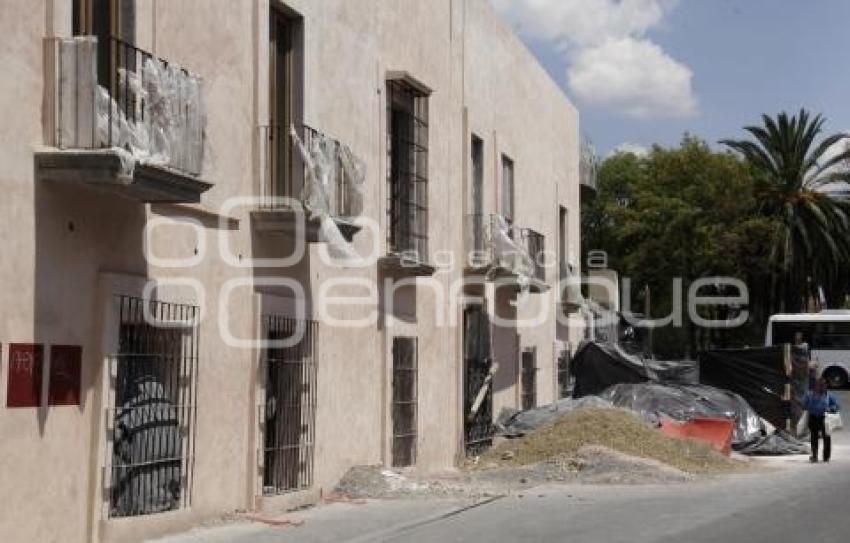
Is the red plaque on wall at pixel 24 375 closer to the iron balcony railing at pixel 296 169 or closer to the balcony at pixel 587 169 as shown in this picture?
the iron balcony railing at pixel 296 169

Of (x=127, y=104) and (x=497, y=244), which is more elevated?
(x=127, y=104)

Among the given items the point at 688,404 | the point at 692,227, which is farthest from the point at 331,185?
the point at 692,227

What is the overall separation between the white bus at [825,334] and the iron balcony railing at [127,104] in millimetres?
41004

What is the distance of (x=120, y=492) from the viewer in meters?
10.6

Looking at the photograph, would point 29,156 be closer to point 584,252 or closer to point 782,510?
point 782,510

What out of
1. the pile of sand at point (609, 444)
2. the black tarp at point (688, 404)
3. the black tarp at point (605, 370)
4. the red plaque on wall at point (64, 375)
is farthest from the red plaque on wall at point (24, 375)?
the black tarp at point (605, 370)

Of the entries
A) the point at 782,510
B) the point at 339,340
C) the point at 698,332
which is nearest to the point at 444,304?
the point at 339,340

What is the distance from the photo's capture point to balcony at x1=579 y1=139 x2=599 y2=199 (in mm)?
33750

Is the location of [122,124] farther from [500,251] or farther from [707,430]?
[707,430]

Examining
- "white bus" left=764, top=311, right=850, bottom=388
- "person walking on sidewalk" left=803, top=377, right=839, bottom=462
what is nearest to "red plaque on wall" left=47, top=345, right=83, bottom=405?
"person walking on sidewalk" left=803, top=377, right=839, bottom=462

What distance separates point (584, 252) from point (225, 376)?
48.7m

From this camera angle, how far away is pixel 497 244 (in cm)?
2202

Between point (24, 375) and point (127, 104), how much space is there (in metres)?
2.31

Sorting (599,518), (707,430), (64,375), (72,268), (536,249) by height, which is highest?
(536,249)
